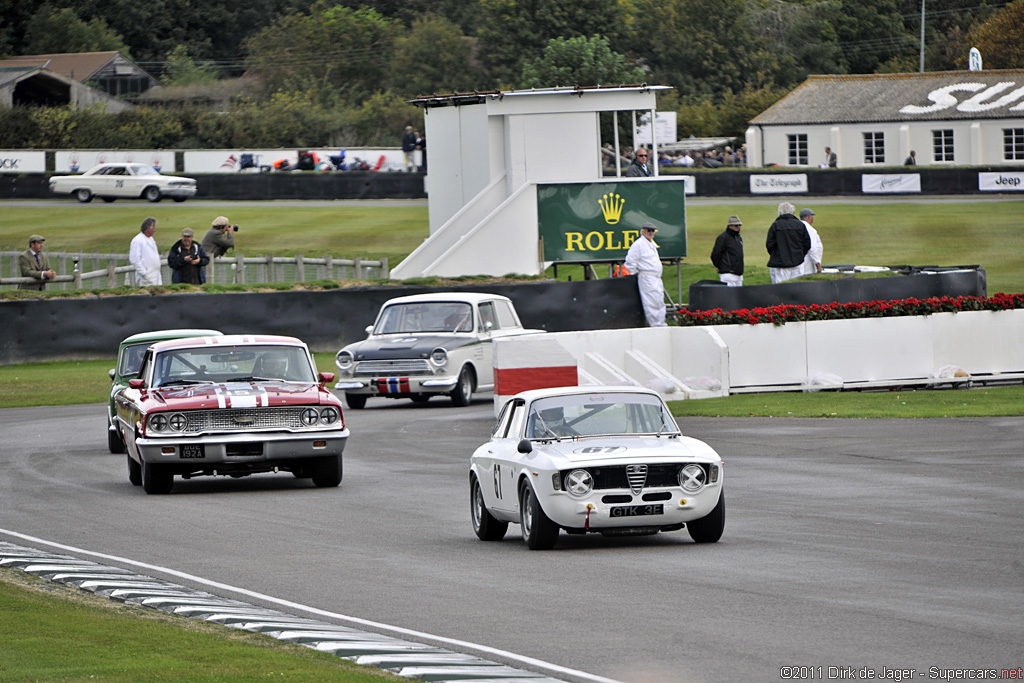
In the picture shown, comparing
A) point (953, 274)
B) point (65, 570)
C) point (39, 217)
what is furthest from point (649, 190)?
point (39, 217)

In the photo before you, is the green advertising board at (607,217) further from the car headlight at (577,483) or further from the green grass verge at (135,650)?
the green grass verge at (135,650)

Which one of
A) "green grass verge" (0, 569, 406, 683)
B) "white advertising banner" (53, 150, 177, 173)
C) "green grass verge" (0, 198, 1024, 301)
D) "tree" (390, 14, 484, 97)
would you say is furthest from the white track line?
"tree" (390, 14, 484, 97)

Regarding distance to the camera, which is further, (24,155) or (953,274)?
(24,155)

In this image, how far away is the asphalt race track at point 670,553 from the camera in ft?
25.2

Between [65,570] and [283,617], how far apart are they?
7.64ft

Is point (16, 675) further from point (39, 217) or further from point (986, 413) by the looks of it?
point (39, 217)

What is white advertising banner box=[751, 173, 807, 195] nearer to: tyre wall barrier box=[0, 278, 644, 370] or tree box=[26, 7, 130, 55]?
tyre wall barrier box=[0, 278, 644, 370]

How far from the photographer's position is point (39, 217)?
58.6 m

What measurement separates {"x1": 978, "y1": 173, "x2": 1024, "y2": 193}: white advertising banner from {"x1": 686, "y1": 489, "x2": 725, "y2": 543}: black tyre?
4675 centimetres

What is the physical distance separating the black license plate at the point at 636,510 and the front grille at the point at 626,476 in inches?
5.8

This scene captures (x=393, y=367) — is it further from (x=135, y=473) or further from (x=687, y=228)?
(x=687, y=228)

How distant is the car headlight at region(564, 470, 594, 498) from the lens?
10898 millimetres

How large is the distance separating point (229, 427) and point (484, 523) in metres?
3.75

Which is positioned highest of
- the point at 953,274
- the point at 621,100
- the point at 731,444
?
the point at 621,100
